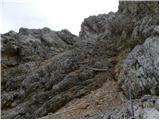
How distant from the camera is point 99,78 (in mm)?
18484

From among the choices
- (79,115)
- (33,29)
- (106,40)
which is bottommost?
(79,115)

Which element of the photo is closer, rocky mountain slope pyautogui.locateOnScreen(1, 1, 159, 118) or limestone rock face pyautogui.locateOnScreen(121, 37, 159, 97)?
limestone rock face pyautogui.locateOnScreen(121, 37, 159, 97)

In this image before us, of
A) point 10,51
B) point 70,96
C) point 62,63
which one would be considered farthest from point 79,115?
point 10,51

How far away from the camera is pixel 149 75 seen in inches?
548

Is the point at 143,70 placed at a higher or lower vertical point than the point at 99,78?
higher

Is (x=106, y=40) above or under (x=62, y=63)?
above

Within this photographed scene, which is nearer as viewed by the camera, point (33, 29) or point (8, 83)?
point (8, 83)

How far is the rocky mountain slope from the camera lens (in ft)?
45.7

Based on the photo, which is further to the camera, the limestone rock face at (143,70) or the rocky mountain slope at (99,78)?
the rocky mountain slope at (99,78)

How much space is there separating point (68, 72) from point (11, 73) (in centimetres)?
744

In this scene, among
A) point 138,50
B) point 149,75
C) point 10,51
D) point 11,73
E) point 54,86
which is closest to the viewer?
point 149,75

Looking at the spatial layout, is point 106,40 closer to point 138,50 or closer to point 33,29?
point 138,50

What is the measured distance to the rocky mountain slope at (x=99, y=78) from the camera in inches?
548

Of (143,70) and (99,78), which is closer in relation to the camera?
(143,70)
